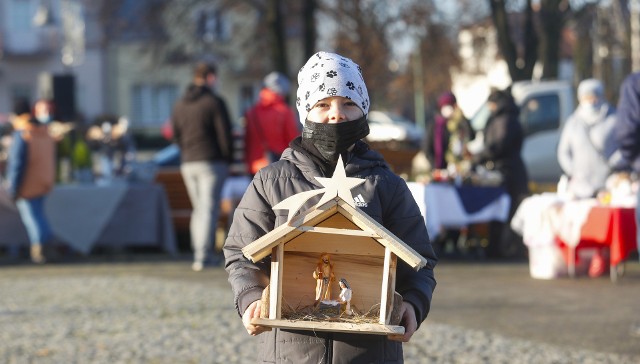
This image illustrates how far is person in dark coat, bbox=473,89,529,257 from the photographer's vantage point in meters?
14.7

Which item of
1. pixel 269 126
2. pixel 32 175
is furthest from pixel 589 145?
pixel 32 175

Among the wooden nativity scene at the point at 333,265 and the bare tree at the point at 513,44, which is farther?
the bare tree at the point at 513,44

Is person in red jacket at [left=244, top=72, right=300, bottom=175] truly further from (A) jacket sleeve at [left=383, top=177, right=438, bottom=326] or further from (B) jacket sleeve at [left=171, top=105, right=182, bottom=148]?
(A) jacket sleeve at [left=383, top=177, right=438, bottom=326]

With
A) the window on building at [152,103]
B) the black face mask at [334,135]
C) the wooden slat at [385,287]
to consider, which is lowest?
the wooden slat at [385,287]

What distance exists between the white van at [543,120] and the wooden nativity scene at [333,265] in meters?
18.5

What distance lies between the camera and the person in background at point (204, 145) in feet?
41.8

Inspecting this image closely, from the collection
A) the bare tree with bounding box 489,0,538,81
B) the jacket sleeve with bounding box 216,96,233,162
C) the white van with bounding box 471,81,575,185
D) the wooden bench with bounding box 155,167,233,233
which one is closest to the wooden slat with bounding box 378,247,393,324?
the jacket sleeve with bounding box 216,96,233,162

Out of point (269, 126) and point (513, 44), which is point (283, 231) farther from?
point (513, 44)

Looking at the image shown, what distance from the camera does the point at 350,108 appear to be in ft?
13.4

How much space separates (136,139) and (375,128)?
10902 mm

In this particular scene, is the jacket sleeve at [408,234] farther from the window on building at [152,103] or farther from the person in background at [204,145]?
the window on building at [152,103]

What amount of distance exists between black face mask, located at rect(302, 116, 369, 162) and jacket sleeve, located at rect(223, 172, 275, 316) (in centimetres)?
21

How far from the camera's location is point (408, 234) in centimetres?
409

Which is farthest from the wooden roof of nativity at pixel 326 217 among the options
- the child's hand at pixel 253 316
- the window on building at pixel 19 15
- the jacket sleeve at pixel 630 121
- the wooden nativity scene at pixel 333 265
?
the window on building at pixel 19 15
